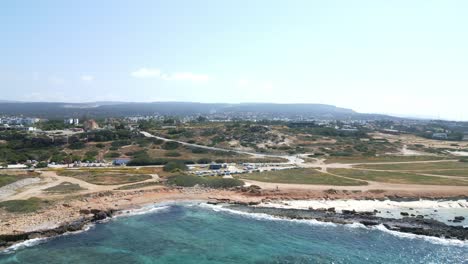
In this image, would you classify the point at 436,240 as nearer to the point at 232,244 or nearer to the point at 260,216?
the point at 260,216

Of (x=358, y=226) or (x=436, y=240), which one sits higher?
(x=436, y=240)

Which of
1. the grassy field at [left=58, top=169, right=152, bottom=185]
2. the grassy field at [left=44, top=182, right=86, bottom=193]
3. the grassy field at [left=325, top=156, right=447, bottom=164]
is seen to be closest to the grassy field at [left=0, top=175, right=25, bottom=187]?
the grassy field at [left=44, top=182, right=86, bottom=193]

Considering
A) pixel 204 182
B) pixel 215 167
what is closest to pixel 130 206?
pixel 204 182

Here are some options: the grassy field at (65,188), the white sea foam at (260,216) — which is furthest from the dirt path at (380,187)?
the grassy field at (65,188)

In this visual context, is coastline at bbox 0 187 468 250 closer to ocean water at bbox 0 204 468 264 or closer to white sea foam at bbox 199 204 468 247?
white sea foam at bbox 199 204 468 247

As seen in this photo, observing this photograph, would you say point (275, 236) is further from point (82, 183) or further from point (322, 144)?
point (322, 144)

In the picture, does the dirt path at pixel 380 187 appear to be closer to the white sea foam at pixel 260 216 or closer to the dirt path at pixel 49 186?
the white sea foam at pixel 260 216
